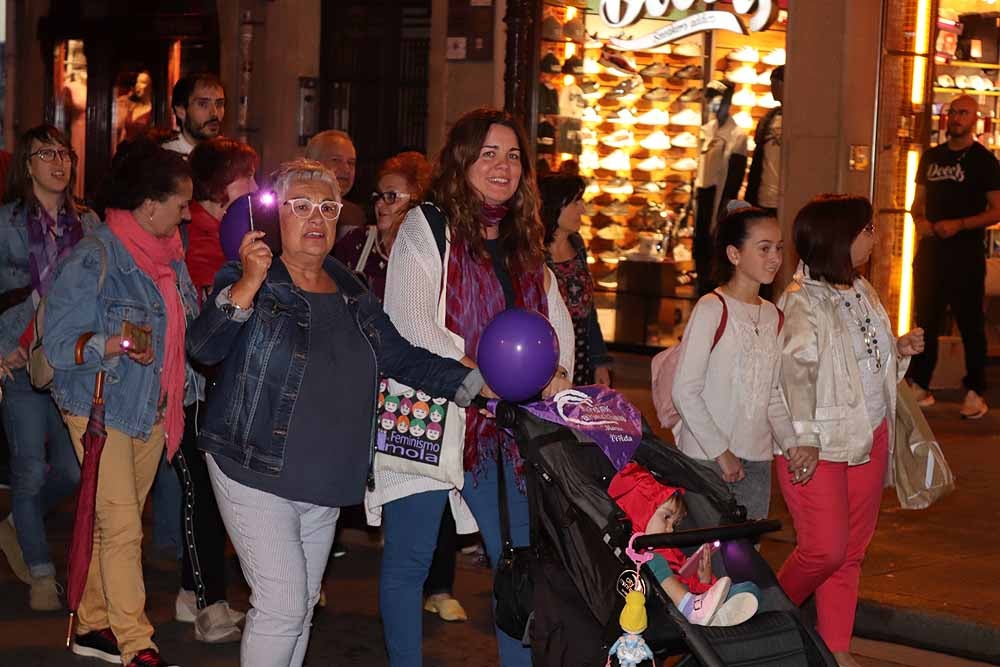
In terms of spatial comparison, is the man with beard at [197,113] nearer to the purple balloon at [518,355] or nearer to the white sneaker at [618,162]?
the purple balloon at [518,355]

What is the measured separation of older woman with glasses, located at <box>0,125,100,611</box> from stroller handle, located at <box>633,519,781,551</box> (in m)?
3.74

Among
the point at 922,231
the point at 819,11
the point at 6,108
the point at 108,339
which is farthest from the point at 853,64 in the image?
the point at 6,108

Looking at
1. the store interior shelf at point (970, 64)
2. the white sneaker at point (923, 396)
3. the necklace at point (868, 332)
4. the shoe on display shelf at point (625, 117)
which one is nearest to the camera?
the necklace at point (868, 332)

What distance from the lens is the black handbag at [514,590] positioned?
489cm

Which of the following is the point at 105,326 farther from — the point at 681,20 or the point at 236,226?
the point at 681,20

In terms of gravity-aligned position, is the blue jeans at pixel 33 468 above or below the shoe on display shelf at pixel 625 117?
below

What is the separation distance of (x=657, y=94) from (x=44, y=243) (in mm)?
7753

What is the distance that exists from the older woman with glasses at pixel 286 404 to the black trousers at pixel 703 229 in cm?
902

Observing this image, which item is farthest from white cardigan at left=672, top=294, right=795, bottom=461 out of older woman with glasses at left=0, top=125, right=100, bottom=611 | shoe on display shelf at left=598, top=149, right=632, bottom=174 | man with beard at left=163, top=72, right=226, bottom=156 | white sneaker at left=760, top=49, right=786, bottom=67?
shoe on display shelf at left=598, top=149, right=632, bottom=174

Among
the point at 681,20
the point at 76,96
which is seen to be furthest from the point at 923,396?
the point at 76,96

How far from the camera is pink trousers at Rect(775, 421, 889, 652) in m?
6.12

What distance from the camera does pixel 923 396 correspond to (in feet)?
41.5

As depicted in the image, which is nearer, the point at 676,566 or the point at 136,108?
the point at 676,566

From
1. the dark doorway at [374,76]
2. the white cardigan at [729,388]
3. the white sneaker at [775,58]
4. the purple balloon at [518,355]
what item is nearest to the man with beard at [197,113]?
the white cardigan at [729,388]
